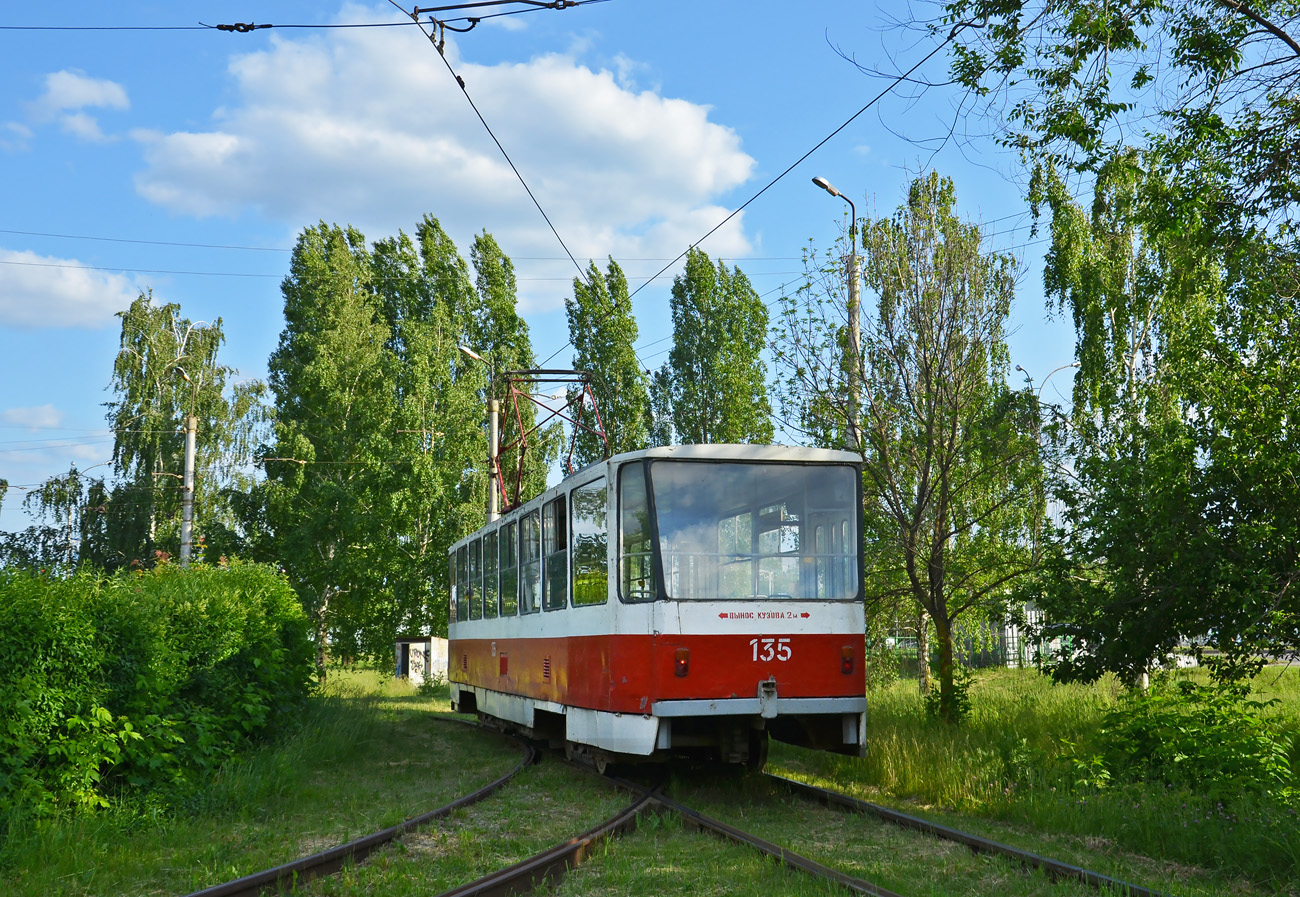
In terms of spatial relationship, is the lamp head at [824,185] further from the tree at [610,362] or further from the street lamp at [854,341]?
the tree at [610,362]

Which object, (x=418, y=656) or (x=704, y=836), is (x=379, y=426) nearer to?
(x=418, y=656)

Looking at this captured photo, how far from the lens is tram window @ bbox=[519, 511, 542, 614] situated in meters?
11.9

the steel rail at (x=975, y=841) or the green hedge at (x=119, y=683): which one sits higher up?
the green hedge at (x=119, y=683)

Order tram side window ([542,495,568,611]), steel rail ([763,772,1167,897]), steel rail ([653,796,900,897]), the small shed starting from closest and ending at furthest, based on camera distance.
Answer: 1. steel rail ([763,772,1167,897])
2. steel rail ([653,796,900,897])
3. tram side window ([542,495,568,611])
4. the small shed

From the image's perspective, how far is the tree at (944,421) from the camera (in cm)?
1263

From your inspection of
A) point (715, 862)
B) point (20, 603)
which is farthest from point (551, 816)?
point (20, 603)

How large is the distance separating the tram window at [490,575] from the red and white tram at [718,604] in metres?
3.73

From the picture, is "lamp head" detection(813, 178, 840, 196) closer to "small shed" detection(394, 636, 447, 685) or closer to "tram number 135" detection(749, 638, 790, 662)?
"tram number 135" detection(749, 638, 790, 662)

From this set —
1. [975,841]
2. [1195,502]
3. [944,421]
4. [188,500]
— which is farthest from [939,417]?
[188,500]

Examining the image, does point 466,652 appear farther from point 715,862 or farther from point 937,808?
point 715,862

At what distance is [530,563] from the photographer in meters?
12.2

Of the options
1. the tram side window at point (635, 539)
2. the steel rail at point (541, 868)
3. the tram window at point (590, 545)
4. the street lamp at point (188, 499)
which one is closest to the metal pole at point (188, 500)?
the street lamp at point (188, 499)

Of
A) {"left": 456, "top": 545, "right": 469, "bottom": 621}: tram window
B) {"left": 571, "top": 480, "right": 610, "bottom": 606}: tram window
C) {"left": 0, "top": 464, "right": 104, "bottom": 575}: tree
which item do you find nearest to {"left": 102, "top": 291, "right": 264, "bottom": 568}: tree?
{"left": 0, "top": 464, "right": 104, "bottom": 575}: tree

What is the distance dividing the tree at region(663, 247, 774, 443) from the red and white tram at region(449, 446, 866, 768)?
84.8 feet
